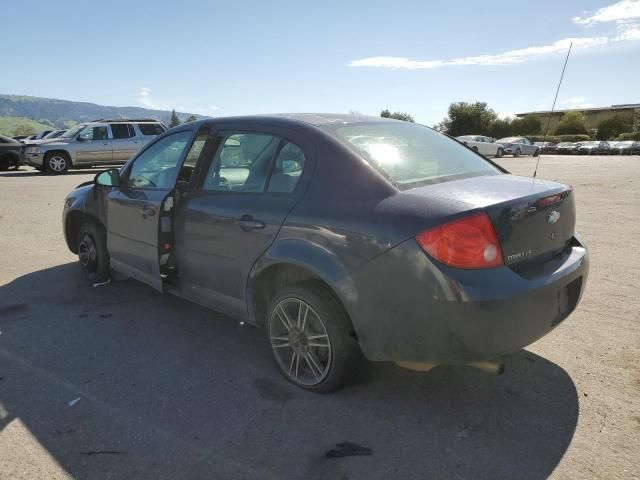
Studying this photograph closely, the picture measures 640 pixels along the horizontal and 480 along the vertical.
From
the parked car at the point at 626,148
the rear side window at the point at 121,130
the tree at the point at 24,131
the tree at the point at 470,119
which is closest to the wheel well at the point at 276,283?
the rear side window at the point at 121,130

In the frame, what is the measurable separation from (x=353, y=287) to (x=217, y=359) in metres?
1.41

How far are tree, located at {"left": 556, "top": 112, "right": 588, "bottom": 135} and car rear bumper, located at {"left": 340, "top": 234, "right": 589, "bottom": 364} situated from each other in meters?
69.8

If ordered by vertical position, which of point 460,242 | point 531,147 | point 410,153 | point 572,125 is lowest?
point 531,147

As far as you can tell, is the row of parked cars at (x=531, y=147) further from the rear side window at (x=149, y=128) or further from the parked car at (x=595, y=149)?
the rear side window at (x=149, y=128)

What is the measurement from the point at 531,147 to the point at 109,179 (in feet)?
126

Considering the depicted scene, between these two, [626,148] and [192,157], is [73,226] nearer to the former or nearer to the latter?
[192,157]

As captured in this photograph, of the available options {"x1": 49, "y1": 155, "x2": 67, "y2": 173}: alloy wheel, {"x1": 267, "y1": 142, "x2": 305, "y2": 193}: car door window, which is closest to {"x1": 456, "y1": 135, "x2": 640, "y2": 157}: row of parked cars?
{"x1": 49, "y1": 155, "x2": 67, "y2": 173}: alloy wheel

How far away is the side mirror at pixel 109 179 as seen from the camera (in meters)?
4.60

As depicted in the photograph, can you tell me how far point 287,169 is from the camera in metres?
3.21

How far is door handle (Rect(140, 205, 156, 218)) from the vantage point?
399 cm

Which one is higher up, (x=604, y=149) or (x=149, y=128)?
(x=149, y=128)

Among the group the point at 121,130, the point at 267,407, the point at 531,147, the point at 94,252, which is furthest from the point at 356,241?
the point at 531,147

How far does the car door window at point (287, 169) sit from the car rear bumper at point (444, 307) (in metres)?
0.79

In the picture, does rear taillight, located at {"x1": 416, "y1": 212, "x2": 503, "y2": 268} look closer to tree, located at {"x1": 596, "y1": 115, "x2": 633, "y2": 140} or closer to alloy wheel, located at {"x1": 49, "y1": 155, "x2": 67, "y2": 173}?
alloy wheel, located at {"x1": 49, "y1": 155, "x2": 67, "y2": 173}
